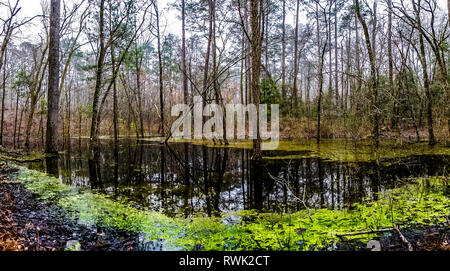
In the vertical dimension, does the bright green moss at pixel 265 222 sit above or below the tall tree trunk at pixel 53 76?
below

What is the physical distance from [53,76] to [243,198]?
32.7ft

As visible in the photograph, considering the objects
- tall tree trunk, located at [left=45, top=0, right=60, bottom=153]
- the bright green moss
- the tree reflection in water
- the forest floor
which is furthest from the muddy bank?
tall tree trunk, located at [left=45, top=0, right=60, bottom=153]

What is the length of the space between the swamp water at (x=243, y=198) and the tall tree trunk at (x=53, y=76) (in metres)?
2.36

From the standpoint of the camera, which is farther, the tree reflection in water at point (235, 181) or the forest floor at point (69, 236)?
the tree reflection in water at point (235, 181)

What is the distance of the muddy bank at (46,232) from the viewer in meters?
2.61

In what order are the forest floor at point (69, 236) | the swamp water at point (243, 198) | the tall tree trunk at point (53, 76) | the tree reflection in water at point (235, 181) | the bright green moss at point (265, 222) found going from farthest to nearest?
1. the tall tree trunk at point (53, 76)
2. the tree reflection in water at point (235, 181)
3. the swamp water at point (243, 198)
4. the bright green moss at point (265, 222)
5. the forest floor at point (69, 236)

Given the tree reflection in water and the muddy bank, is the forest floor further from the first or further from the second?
the tree reflection in water

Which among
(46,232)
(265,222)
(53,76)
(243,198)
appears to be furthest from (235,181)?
(53,76)

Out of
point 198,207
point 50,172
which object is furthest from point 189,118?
point 198,207

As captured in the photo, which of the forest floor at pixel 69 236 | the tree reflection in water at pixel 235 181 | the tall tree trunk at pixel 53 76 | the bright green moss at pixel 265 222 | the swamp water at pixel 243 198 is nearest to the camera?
the forest floor at pixel 69 236

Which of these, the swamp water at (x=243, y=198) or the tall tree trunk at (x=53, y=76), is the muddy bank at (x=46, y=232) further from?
the tall tree trunk at (x=53, y=76)

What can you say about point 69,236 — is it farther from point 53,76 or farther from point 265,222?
point 53,76

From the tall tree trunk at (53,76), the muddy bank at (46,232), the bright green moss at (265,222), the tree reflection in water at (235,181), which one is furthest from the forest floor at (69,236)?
the tall tree trunk at (53,76)

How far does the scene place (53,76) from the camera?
10039 mm
